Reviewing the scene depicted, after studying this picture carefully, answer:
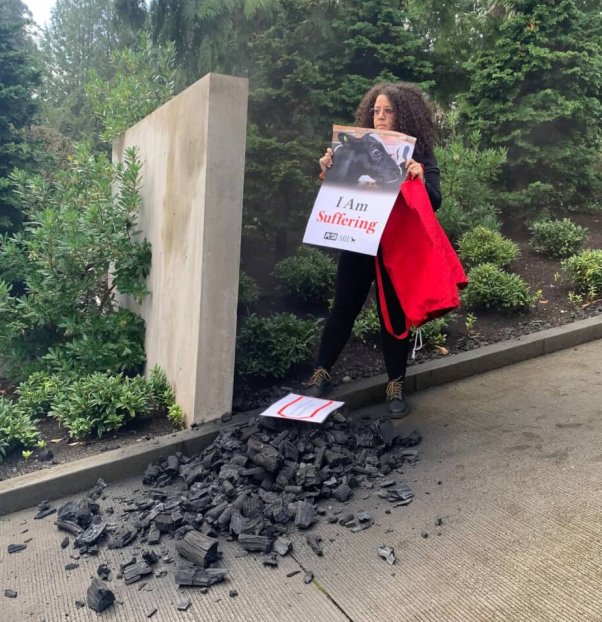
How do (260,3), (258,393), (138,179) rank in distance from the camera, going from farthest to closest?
(260,3)
(138,179)
(258,393)

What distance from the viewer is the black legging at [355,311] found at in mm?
3527

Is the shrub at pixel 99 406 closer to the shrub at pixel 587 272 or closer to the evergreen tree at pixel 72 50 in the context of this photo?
the shrub at pixel 587 272

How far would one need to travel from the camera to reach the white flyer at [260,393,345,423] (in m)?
3.17

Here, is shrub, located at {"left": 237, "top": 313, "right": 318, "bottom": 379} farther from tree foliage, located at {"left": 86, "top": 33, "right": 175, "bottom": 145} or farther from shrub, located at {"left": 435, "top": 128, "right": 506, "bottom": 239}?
shrub, located at {"left": 435, "top": 128, "right": 506, "bottom": 239}

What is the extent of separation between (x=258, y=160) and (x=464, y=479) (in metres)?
3.64

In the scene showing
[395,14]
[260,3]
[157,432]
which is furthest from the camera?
[395,14]

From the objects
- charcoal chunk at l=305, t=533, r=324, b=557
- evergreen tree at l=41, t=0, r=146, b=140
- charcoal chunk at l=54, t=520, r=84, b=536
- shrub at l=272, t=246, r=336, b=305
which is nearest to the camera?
charcoal chunk at l=305, t=533, r=324, b=557

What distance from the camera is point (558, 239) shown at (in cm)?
607

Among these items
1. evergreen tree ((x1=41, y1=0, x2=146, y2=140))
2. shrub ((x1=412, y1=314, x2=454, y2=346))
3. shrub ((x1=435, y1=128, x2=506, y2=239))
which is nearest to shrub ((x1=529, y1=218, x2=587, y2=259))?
shrub ((x1=435, y1=128, x2=506, y2=239))

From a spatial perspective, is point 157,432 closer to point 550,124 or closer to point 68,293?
point 68,293

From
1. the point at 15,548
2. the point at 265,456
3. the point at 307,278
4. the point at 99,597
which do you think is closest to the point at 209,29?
the point at 307,278

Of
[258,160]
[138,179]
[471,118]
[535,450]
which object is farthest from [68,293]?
[471,118]

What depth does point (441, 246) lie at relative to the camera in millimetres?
3150

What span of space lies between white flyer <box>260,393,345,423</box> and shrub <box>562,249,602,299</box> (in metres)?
3.07
